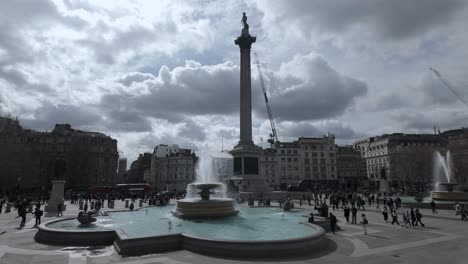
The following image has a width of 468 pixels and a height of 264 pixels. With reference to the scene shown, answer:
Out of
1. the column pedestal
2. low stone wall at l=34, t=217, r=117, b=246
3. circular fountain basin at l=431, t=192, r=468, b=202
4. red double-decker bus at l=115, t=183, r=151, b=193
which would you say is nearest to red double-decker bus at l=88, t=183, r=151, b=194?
red double-decker bus at l=115, t=183, r=151, b=193

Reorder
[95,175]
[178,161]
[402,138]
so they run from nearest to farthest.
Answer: [95,175] < [402,138] < [178,161]

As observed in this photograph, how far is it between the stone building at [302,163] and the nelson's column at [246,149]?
162ft

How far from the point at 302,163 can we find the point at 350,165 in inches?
948

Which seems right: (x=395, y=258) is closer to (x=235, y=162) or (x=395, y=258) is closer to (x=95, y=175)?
(x=235, y=162)

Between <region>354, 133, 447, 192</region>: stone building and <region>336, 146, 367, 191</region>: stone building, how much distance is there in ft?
8.84

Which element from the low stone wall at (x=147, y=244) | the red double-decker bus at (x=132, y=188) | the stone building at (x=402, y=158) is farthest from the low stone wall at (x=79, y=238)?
the stone building at (x=402, y=158)

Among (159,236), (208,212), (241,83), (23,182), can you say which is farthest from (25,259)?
(23,182)

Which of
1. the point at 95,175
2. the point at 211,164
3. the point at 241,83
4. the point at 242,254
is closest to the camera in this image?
the point at 242,254

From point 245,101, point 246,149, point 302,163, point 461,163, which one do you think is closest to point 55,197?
point 246,149

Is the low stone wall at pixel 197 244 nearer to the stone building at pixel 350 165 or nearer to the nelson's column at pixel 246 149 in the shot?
the nelson's column at pixel 246 149

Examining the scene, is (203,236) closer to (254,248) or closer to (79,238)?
(254,248)

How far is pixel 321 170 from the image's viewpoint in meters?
108

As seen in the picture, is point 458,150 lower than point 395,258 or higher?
higher

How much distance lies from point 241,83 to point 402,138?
76.4 meters
